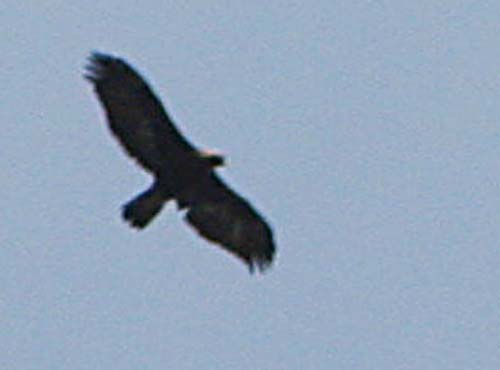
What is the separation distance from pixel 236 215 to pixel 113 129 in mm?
2551

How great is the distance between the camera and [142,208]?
4869cm

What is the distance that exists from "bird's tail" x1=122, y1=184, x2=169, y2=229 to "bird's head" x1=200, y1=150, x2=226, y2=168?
0.91m

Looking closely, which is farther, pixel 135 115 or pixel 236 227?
pixel 236 227

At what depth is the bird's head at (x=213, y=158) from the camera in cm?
4916

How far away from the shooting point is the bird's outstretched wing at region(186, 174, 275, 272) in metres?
50.4

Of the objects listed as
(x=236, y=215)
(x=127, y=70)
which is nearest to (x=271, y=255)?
(x=236, y=215)

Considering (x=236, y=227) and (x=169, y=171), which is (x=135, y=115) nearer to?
(x=169, y=171)

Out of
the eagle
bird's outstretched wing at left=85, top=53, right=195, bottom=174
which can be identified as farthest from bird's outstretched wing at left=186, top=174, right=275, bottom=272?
bird's outstretched wing at left=85, top=53, right=195, bottom=174

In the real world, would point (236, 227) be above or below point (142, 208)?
above

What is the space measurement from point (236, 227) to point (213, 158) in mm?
1854

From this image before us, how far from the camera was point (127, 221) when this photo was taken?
48531 millimetres

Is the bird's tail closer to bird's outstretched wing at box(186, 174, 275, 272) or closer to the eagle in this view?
the eagle

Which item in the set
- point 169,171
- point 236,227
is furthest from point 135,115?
point 236,227

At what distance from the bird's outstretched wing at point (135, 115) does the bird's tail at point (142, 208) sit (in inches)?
24.1
